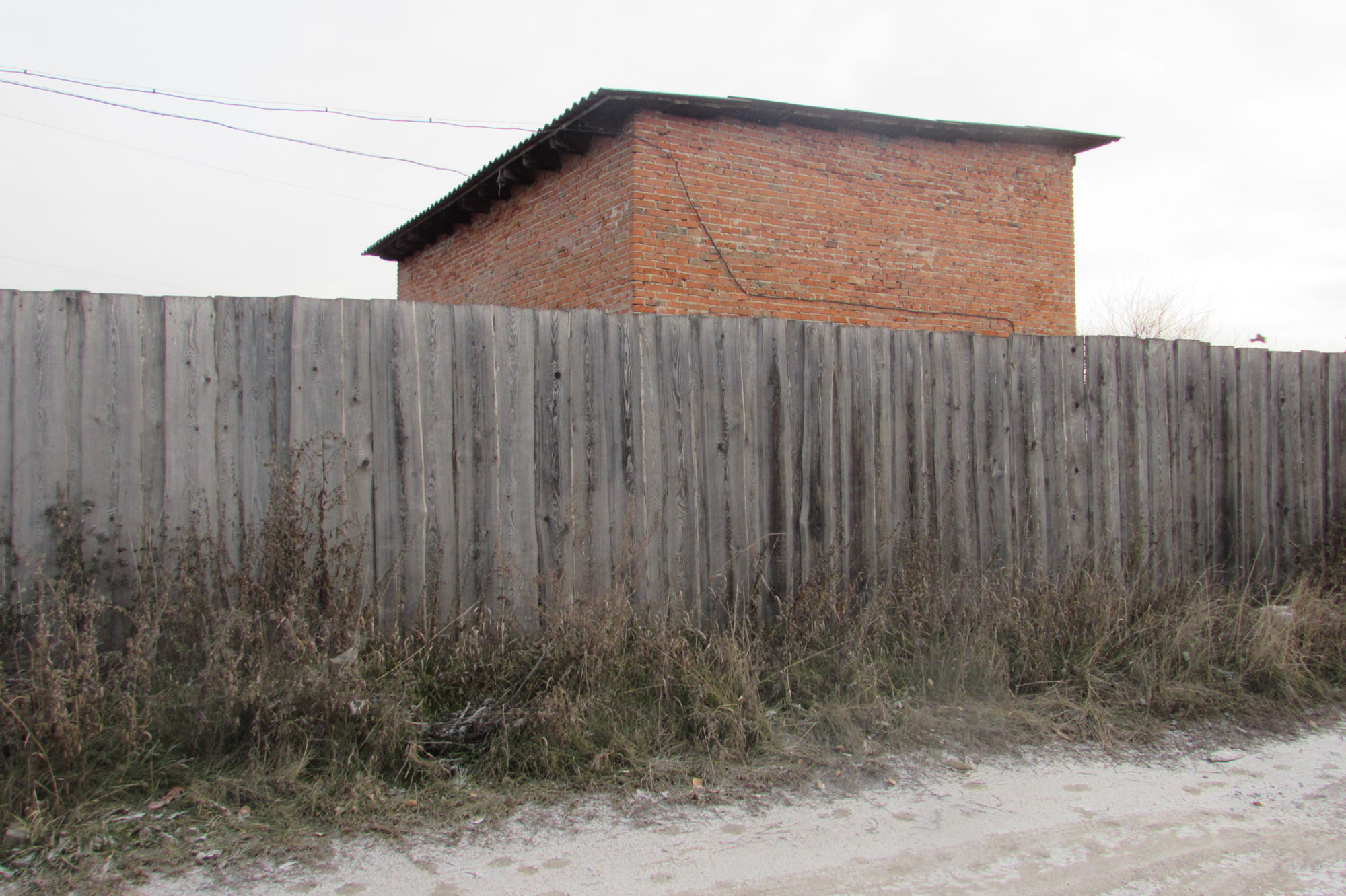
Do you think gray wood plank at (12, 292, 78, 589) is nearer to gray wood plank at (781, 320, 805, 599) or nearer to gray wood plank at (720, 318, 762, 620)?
gray wood plank at (720, 318, 762, 620)

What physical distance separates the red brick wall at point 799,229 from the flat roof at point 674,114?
0.49 ft

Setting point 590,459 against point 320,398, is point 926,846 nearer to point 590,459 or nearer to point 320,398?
point 590,459

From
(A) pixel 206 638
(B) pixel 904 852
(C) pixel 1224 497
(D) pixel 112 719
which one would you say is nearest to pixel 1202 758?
(B) pixel 904 852

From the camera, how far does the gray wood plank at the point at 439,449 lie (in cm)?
410

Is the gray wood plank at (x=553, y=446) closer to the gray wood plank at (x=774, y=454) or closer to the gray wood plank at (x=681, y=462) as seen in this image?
the gray wood plank at (x=681, y=462)

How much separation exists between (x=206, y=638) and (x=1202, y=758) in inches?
166

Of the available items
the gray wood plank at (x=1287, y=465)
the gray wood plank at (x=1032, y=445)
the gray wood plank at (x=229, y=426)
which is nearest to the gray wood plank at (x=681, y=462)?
the gray wood plank at (x=229, y=426)

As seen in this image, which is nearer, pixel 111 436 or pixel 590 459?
pixel 111 436

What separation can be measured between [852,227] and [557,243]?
3811mm

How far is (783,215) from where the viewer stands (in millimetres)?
10320

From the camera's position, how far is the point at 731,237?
10.0m

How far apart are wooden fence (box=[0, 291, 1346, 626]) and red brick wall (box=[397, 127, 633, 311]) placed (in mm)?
5006

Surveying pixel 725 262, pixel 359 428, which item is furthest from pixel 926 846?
pixel 725 262

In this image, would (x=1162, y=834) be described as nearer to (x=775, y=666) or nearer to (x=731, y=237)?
(x=775, y=666)
